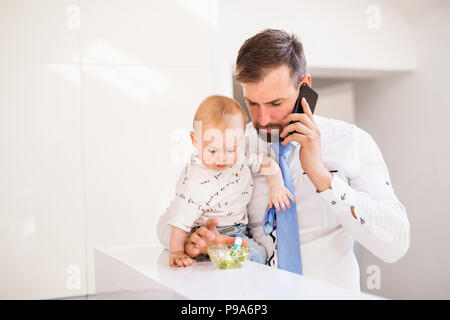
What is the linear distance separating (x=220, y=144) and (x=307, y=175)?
27cm

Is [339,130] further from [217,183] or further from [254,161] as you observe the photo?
[217,183]

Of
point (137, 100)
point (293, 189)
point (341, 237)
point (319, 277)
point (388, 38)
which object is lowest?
point (319, 277)

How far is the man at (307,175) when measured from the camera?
1.28m

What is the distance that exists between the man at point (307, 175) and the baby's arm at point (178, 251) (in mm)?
189

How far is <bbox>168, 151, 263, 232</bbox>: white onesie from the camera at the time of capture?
47.1 inches

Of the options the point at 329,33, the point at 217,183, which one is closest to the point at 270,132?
the point at 217,183

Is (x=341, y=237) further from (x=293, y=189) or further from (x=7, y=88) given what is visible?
(x=7, y=88)

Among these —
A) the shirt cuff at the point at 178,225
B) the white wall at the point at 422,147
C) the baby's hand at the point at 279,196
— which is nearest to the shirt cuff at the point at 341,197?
the baby's hand at the point at 279,196

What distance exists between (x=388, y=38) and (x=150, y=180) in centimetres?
207

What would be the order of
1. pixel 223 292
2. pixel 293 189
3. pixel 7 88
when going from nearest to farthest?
1. pixel 223 292
2. pixel 293 189
3. pixel 7 88

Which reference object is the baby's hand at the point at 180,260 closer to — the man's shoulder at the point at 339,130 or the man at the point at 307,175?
the man at the point at 307,175

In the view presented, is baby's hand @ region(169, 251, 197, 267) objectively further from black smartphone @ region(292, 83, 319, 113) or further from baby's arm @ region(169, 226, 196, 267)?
black smartphone @ region(292, 83, 319, 113)
